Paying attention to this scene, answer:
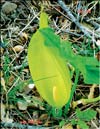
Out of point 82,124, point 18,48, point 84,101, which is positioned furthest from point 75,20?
point 82,124

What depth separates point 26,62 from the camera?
51.4 inches

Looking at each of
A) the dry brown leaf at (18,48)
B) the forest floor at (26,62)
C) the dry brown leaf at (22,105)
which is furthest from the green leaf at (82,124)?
the dry brown leaf at (18,48)

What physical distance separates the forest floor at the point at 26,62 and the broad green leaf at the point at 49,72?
80 mm

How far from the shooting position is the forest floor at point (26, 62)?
118 centimetres

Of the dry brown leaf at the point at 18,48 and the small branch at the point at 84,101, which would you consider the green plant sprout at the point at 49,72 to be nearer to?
the small branch at the point at 84,101

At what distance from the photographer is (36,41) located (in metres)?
1.13

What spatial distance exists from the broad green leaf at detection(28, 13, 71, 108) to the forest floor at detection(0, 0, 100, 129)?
0.26 feet

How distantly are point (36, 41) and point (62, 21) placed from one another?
1.17 feet

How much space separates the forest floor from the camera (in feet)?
3.88

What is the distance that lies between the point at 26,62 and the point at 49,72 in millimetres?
198

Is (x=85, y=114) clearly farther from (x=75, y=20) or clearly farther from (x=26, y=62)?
(x=75, y=20)

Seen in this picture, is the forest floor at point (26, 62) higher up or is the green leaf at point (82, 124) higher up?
the forest floor at point (26, 62)

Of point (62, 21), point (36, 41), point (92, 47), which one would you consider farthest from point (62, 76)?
point (62, 21)

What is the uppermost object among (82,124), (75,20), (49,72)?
(75,20)
